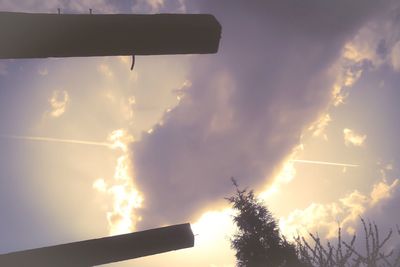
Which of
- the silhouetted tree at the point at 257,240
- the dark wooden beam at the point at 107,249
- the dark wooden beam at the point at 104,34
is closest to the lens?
the dark wooden beam at the point at 104,34

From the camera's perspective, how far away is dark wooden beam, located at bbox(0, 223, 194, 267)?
98.1 inches

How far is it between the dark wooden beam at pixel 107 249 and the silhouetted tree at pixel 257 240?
22378 millimetres

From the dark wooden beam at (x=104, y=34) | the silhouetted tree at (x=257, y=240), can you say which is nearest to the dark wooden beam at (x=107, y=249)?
the dark wooden beam at (x=104, y=34)

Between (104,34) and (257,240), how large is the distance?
26.6 metres

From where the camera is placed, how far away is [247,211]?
91.9 feet

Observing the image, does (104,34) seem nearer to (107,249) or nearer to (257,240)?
(107,249)

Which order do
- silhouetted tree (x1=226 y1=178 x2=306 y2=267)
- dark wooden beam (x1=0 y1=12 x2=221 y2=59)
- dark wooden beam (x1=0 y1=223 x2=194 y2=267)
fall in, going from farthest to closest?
1. silhouetted tree (x1=226 y1=178 x2=306 y2=267)
2. dark wooden beam (x1=0 y1=223 x2=194 y2=267)
3. dark wooden beam (x1=0 y1=12 x2=221 y2=59)

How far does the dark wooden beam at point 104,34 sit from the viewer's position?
1449 millimetres

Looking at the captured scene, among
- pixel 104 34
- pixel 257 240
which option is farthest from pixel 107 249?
pixel 257 240

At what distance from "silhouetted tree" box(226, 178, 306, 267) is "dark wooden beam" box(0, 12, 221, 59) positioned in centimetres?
2382

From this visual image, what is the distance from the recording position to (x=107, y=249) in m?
2.68

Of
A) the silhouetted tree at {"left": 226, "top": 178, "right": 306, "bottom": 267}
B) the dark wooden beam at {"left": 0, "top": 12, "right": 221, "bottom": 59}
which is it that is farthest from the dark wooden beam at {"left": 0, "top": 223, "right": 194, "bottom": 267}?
the silhouetted tree at {"left": 226, "top": 178, "right": 306, "bottom": 267}

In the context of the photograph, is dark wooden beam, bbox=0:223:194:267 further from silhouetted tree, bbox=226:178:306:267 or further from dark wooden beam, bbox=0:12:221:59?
silhouetted tree, bbox=226:178:306:267

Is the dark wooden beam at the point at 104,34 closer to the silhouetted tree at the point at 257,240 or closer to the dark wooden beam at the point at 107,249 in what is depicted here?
the dark wooden beam at the point at 107,249
